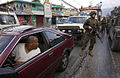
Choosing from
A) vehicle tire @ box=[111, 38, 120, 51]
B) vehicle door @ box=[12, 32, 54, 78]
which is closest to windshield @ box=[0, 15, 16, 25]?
vehicle door @ box=[12, 32, 54, 78]

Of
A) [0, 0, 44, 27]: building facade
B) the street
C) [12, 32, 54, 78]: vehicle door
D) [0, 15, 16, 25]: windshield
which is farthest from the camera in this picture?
[0, 0, 44, 27]: building facade

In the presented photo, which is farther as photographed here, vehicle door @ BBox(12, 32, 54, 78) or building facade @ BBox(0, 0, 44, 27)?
building facade @ BBox(0, 0, 44, 27)

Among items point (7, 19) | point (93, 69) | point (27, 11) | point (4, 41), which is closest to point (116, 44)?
point (93, 69)

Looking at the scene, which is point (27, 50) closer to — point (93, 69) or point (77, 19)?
point (93, 69)

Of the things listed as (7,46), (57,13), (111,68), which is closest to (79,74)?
(111,68)

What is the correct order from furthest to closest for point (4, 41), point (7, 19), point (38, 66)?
point (7, 19) → point (38, 66) → point (4, 41)

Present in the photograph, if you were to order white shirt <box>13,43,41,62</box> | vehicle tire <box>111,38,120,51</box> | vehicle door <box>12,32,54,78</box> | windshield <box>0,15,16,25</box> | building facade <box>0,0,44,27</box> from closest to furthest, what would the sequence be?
vehicle door <box>12,32,54,78</box>, white shirt <box>13,43,41,62</box>, vehicle tire <box>111,38,120,51</box>, windshield <box>0,15,16,25</box>, building facade <box>0,0,44,27</box>

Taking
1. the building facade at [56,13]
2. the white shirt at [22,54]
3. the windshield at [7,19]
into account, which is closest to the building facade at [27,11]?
the building facade at [56,13]

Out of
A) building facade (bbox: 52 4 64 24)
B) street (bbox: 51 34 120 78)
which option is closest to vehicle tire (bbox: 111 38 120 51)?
street (bbox: 51 34 120 78)

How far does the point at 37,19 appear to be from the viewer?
74.3 feet

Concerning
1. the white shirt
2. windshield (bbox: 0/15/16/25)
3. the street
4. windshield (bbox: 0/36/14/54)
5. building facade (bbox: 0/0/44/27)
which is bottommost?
the street

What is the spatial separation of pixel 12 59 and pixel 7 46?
1.63 ft

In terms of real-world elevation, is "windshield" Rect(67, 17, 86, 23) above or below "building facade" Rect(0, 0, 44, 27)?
below

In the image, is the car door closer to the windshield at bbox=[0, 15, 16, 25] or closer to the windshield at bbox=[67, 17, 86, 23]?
the windshield at bbox=[0, 15, 16, 25]
